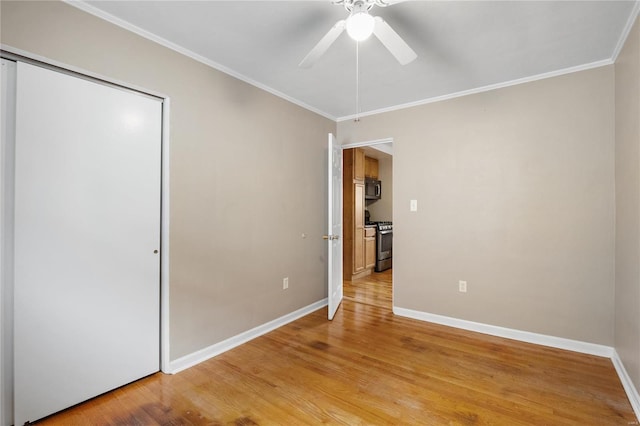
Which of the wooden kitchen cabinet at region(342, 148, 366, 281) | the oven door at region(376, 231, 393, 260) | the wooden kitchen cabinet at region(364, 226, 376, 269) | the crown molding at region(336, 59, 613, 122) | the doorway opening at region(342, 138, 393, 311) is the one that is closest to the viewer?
the crown molding at region(336, 59, 613, 122)

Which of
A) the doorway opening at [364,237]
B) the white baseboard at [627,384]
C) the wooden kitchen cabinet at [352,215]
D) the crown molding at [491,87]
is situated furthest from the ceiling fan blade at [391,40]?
the wooden kitchen cabinet at [352,215]

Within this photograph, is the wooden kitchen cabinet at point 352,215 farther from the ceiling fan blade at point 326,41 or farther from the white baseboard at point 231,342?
the ceiling fan blade at point 326,41

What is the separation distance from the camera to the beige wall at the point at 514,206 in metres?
2.53

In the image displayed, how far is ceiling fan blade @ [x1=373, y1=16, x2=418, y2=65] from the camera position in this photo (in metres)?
1.55

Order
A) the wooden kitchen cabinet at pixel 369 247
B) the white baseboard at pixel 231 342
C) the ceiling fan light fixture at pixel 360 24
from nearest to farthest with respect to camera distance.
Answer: the ceiling fan light fixture at pixel 360 24 → the white baseboard at pixel 231 342 → the wooden kitchen cabinet at pixel 369 247

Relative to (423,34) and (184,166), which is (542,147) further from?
(184,166)

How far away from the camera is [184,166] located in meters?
2.33

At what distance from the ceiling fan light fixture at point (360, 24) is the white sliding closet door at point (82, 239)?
1.50 m

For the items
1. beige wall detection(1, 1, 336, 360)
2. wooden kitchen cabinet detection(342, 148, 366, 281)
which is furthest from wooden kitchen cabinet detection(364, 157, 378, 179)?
beige wall detection(1, 1, 336, 360)

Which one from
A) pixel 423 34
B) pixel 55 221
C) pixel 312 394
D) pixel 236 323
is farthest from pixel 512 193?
pixel 55 221

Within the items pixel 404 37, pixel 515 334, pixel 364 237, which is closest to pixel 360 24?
pixel 404 37

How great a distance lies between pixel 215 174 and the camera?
2.55 meters

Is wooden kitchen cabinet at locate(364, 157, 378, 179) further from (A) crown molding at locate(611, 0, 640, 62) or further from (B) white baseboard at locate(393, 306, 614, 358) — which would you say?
(A) crown molding at locate(611, 0, 640, 62)

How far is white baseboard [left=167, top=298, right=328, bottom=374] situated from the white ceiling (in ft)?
7.66
